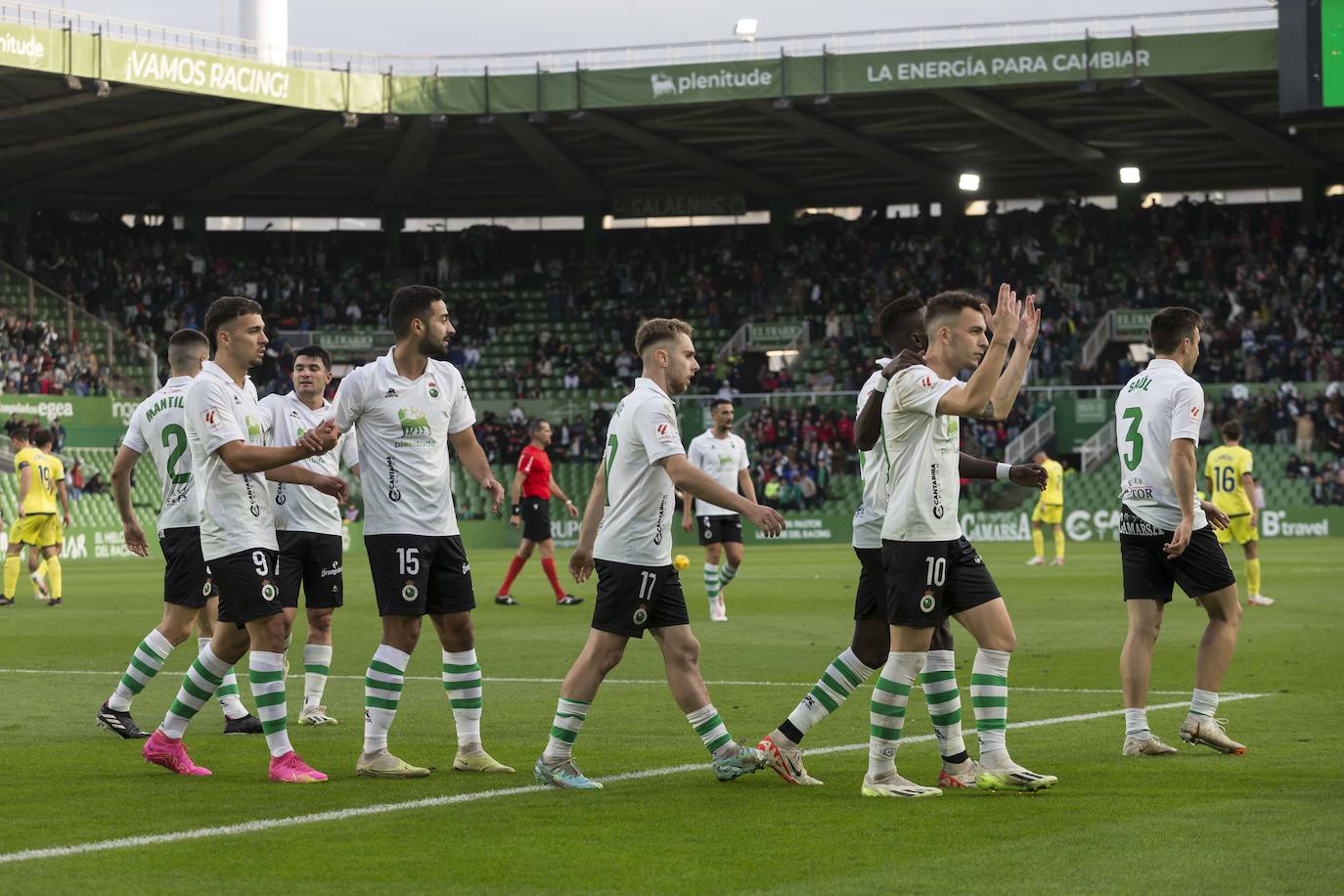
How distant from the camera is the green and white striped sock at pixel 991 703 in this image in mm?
8023

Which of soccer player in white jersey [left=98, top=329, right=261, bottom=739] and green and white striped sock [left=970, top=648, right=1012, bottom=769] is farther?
soccer player in white jersey [left=98, top=329, right=261, bottom=739]

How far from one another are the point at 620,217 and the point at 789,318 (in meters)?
8.52

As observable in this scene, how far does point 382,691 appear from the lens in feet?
28.3

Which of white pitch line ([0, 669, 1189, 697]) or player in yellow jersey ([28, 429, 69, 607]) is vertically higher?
player in yellow jersey ([28, 429, 69, 607])

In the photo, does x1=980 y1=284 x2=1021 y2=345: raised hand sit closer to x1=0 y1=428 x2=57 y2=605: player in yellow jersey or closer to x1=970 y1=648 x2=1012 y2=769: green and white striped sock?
x1=970 y1=648 x2=1012 y2=769: green and white striped sock

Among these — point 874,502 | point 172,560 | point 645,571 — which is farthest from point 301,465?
point 874,502

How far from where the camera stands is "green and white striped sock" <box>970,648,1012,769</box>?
8.02 meters

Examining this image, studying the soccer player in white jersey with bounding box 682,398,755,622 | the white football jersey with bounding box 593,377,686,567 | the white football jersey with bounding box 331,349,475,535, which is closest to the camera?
the white football jersey with bounding box 593,377,686,567

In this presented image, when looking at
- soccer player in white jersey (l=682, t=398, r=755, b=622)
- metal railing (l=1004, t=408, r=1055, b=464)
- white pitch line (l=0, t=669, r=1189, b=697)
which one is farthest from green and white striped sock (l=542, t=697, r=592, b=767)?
metal railing (l=1004, t=408, r=1055, b=464)

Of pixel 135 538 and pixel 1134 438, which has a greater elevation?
pixel 1134 438

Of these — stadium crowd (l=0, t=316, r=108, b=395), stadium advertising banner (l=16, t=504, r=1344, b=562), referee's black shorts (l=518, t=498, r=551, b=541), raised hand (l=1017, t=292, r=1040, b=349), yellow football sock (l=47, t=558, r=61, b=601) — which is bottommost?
stadium advertising banner (l=16, t=504, r=1344, b=562)

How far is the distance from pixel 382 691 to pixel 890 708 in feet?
8.50

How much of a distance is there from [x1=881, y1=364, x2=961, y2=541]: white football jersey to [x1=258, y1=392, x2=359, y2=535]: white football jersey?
159 inches

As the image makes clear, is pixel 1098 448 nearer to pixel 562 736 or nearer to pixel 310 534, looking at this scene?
pixel 310 534
